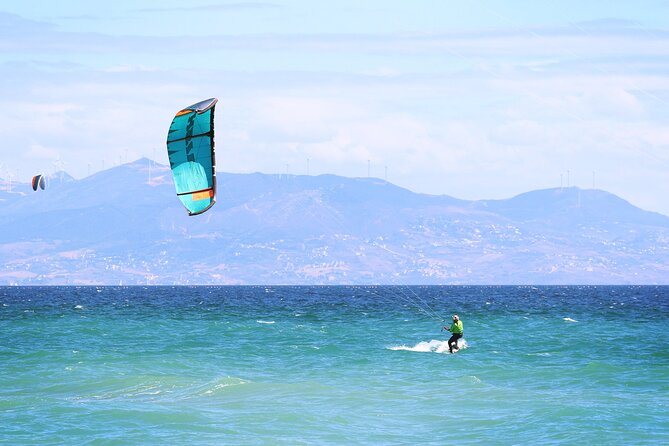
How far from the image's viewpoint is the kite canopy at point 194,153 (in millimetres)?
33500

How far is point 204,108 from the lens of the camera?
33125mm

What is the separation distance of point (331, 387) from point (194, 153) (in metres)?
11.2

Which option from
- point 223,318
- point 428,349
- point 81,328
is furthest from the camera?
point 223,318

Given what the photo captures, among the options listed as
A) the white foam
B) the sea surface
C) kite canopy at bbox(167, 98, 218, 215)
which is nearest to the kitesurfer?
the white foam

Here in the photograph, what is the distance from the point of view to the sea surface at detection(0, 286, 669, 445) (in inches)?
1177

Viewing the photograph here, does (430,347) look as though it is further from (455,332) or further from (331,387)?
(331,387)

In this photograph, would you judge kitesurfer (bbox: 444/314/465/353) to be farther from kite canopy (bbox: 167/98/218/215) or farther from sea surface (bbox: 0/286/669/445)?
kite canopy (bbox: 167/98/218/215)

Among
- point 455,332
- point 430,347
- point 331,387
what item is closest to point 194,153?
point 331,387

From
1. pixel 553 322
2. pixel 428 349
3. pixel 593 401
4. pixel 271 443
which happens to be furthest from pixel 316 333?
pixel 271 443

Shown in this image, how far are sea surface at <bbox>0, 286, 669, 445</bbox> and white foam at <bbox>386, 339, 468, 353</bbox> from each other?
7.8 inches

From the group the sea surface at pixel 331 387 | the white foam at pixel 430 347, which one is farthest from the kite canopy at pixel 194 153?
the white foam at pixel 430 347

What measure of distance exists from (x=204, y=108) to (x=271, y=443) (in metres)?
11.0

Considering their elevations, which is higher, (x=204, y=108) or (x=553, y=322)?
(x=204, y=108)

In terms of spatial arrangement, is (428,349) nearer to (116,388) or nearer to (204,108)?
(116,388)
